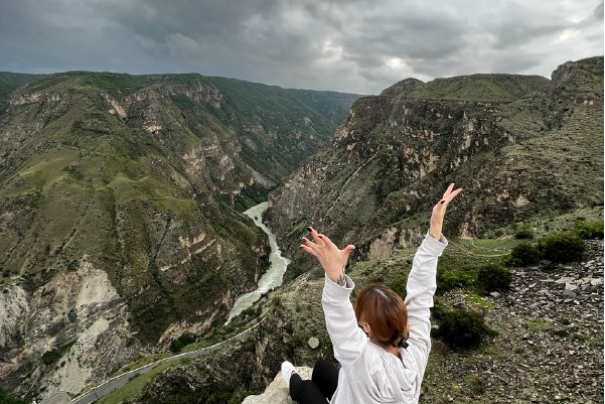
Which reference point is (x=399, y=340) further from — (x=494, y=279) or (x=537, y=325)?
(x=494, y=279)

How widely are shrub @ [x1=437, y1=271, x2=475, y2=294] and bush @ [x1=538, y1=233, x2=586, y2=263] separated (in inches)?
133

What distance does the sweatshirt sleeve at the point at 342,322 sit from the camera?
4.14 meters

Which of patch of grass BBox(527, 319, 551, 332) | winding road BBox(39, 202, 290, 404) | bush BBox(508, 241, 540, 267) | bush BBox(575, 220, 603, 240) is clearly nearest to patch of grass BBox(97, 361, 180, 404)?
winding road BBox(39, 202, 290, 404)

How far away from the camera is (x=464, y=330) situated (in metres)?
15.1

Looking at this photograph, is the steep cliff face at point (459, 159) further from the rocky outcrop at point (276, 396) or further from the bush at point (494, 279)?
the rocky outcrop at point (276, 396)

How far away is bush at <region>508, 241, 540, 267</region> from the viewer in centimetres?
1859

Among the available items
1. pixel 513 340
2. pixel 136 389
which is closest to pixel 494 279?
pixel 513 340

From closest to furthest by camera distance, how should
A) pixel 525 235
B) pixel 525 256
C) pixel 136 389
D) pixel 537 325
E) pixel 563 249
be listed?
pixel 537 325
pixel 563 249
pixel 525 256
pixel 525 235
pixel 136 389

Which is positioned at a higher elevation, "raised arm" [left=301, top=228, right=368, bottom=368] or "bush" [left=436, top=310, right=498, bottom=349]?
"raised arm" [left=301, top=228, right=368, bottom=368]

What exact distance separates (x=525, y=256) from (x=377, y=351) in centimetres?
1716

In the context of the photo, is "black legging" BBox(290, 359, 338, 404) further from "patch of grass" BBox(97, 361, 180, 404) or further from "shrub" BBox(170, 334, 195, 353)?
"shrub" BBox(170, 334, 195, 353)

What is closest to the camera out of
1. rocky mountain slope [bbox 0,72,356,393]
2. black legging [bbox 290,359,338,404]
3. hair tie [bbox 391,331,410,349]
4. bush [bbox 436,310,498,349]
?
hair tie [bbox 391,331,410,349]

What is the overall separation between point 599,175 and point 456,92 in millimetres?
90310

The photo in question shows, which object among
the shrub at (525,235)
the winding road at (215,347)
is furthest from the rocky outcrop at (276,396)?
the shrub at (525,235)
